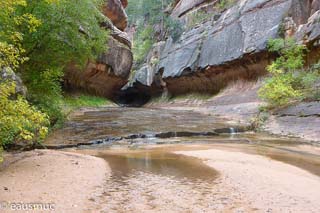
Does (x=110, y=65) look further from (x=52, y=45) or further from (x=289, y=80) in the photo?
(x=52, y=45)

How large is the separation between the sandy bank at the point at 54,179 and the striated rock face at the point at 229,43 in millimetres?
15925

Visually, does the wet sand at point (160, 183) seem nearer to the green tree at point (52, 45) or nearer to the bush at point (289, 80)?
the green tree at point (52, 45)

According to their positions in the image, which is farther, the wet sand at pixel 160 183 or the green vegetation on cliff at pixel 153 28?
the green vegetation on cliff at pixel 153 28

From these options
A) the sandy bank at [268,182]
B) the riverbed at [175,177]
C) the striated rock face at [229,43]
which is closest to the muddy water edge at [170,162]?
the riverbed at [175,177]

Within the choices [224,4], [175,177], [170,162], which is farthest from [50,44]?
[224,4]

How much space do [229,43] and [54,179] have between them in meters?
25.0

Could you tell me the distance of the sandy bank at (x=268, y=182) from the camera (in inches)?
184

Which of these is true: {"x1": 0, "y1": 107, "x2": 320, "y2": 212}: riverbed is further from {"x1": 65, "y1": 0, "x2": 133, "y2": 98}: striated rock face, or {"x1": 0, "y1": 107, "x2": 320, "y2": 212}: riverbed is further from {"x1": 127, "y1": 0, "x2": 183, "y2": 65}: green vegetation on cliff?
{"x1": 127, "y1": 0, "x2": 183, "y2": 65}: green vegetation on cliff

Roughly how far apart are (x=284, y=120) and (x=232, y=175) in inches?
355

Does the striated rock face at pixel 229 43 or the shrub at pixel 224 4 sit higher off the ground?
the shrub at pixel 224 4

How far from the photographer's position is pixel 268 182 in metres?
5.84

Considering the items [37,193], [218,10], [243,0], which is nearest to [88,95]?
[218,10]

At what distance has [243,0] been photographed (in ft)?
95.9

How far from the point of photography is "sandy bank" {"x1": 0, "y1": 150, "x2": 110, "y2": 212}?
462 cm
